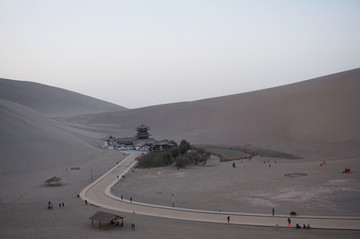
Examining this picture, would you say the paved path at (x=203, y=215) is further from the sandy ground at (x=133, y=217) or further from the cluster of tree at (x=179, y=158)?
the cluster of tree at (x=179, y=158)

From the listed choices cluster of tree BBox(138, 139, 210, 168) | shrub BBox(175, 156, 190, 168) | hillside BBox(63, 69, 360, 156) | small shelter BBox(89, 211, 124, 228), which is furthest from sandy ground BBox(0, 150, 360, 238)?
hillside BBox(63, 69, 360, 156)

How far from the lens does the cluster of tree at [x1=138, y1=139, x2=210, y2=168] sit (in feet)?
119

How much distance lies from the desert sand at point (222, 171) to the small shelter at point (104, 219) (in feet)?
1.59

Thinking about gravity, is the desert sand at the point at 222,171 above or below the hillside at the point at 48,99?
below

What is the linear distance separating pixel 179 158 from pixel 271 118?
108ft

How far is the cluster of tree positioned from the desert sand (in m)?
1.44

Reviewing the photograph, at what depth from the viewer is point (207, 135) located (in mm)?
65875

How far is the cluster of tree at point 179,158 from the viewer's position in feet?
119

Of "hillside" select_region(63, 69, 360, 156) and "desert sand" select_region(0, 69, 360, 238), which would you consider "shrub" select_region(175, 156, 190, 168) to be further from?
"hillside" select_region(63, 69, 360, 156)

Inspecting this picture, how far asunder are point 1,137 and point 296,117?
44.4 metres

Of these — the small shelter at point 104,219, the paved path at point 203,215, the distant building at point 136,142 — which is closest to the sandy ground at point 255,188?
the paved path at point 203,215

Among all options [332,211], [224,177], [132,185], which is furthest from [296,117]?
[332,211]

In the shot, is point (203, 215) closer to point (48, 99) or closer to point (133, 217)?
point (133, 217)

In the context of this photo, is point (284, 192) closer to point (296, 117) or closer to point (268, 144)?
point (268, 144)
